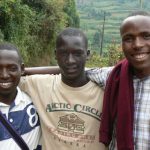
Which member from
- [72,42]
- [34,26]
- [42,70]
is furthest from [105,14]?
[72,42]

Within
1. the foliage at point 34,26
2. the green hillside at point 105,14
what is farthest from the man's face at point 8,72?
the green hillside at point 105,14

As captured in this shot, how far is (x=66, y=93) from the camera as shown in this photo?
2.68 metres

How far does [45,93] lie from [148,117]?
0.77 metres

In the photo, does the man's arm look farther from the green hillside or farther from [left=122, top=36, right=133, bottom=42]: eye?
the green hillside

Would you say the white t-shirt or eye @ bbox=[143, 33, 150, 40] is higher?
eye @ bbox=[143, 33, 150, 40]

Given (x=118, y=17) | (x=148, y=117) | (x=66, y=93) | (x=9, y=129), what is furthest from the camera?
(x=118, y=17)

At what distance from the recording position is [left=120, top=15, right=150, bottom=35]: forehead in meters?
2.37

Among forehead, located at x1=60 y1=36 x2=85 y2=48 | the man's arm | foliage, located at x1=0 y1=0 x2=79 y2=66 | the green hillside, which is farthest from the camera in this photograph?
the green hillside

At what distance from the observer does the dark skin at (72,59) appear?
2.65 meters

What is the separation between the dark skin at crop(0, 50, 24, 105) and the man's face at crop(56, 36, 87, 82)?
0.29 meters

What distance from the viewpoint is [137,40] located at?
2.36 metres

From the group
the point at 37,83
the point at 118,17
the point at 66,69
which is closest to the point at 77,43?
the point at 66,69

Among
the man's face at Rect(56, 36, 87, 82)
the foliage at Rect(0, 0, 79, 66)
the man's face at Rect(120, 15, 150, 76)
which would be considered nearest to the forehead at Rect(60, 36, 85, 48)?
the man's face at Rect(56, 36, 87, 82)

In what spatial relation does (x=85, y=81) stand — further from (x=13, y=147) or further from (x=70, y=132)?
(x=13, y=147)
